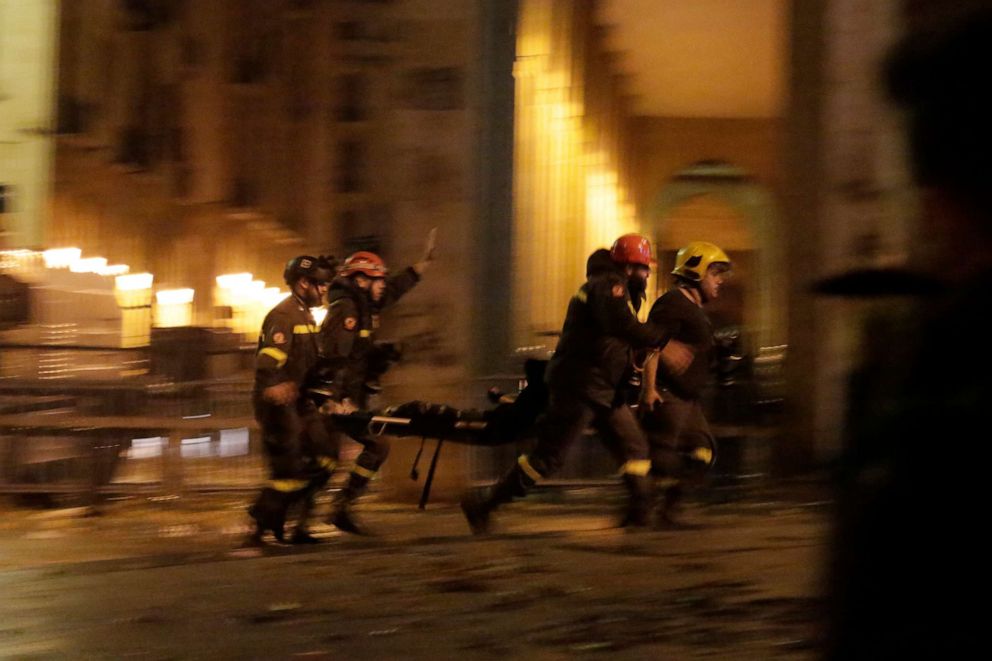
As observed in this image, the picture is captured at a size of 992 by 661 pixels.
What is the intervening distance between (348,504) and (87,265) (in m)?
5.00

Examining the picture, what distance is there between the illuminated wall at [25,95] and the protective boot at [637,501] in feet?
22.4

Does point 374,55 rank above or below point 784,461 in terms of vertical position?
above

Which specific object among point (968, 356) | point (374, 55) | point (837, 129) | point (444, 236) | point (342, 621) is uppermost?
point (374, 55)

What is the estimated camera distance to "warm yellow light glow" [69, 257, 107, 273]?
13.0 m

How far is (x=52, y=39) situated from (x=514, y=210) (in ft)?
16.1

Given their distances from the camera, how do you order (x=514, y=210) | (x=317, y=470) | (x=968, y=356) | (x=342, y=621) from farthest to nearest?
(x=514, y=210)
(x=317, y=470)
(x=342, y=621)
(x=968, y=356)

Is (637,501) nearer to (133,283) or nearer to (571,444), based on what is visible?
(571,444)

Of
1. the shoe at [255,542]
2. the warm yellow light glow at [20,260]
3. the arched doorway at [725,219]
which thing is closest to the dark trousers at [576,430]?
the shoe at [255,542]

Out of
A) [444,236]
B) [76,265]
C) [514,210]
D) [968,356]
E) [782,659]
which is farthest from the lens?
[76,265]

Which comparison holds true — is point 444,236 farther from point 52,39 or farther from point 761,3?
point 761,3

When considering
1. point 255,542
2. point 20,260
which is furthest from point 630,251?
point 20,260

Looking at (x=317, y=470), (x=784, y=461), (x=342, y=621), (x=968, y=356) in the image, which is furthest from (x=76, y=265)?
(x=968, y=356)

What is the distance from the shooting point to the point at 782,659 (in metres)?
5.14

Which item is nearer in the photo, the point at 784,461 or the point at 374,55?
the point at 784,461
